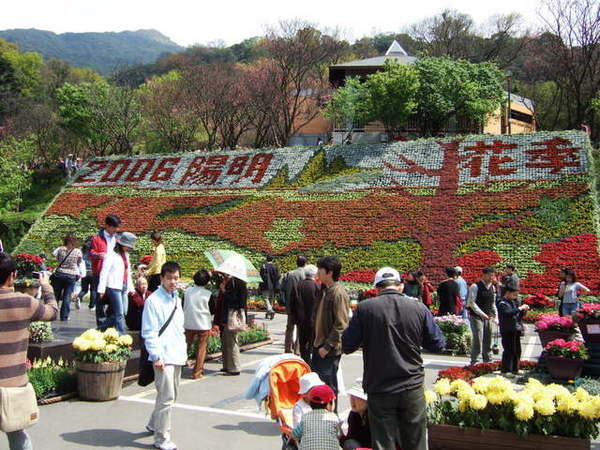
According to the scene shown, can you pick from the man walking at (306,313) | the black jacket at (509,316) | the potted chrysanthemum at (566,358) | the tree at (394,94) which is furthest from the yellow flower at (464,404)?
the tree at (394,94)

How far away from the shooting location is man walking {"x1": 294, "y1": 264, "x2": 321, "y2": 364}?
8133 millimetres

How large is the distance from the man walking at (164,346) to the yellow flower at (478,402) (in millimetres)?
3053

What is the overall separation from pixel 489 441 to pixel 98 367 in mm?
5113

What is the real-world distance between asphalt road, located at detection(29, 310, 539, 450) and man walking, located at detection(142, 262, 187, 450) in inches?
12.5

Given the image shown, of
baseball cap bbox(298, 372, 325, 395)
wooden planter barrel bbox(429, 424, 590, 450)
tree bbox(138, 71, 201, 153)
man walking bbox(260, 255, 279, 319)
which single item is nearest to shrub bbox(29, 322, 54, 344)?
baseball cap bbox(298, 372, 325, 395)

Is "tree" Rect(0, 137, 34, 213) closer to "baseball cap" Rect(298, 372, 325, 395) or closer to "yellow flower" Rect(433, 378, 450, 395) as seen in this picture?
"yellow flower" Rect(433, 378, 450, 395)

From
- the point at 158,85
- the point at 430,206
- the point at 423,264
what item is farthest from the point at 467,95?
the point at 158,85

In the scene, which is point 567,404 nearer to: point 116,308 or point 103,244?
point 116,308

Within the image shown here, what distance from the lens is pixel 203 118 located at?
1599 inches

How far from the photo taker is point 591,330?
9250mm

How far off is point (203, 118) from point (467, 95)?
1703 centimetres

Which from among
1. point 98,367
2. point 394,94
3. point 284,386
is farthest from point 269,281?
point 394,94

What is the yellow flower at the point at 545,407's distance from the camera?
18.8ft

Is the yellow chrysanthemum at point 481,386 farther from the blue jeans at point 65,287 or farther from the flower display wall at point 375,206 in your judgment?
the flower display wall at point 375,206
